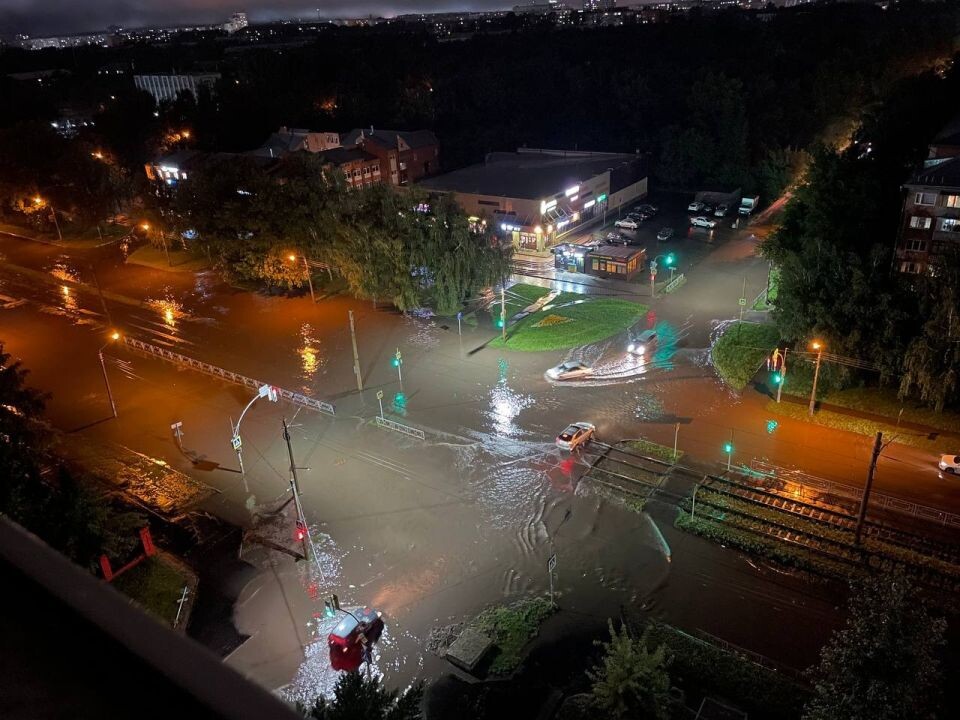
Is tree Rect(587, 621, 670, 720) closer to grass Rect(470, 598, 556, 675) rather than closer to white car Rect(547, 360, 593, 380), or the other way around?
grass Rect(470, 598, 556, 675)

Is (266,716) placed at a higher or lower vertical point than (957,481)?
higher

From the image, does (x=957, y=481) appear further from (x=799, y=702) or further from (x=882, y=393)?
(x=799, y=702)

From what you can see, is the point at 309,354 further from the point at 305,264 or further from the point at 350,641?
the point at 350,641

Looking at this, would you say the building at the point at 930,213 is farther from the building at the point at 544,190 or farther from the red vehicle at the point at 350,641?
the red vehicle at the point at 350,641

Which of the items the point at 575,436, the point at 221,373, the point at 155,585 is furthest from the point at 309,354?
the point at 155,585

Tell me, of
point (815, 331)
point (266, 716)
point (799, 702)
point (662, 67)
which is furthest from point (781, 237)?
point (662, 67)

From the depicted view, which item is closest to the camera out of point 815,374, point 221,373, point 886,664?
point 886,664
